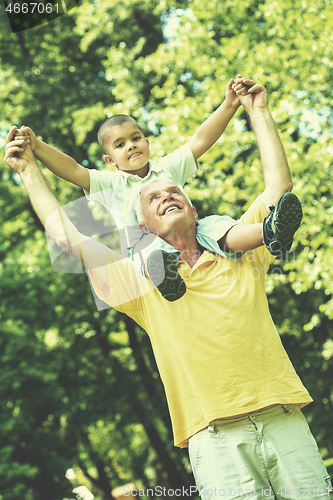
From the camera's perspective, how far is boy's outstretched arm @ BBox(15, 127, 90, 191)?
215cm

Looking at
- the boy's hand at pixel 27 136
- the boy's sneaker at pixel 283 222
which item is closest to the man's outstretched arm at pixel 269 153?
the boy's sneaker at pixel 283 222

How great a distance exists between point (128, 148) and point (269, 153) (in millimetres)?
888

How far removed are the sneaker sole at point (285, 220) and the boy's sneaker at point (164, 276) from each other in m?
0.40

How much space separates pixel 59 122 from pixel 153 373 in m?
7.76

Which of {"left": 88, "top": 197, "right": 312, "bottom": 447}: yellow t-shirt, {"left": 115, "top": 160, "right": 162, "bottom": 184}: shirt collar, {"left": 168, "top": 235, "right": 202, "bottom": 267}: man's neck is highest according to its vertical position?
{"left": 115, "top": 160, "right": 162, "bottom": 184}: shirt collar

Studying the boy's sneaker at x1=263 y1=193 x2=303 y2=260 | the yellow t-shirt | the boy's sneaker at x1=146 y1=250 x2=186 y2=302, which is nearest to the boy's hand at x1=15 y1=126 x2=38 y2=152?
the yellow t-shirt

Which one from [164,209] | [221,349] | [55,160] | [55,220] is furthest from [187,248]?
[55,160]

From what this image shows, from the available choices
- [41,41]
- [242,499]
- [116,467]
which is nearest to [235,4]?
[41,41]

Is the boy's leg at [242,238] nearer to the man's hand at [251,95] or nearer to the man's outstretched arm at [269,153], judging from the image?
the man's outstretched arm at [269,153]

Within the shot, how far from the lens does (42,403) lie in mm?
11547

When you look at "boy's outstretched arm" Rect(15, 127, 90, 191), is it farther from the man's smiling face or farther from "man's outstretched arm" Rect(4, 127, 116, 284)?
the man's smiling face

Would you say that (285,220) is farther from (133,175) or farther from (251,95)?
(133,175)

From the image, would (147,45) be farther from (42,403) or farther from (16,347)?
(42,403)

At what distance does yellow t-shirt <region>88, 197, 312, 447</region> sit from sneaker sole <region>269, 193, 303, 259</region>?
11.9 inches
